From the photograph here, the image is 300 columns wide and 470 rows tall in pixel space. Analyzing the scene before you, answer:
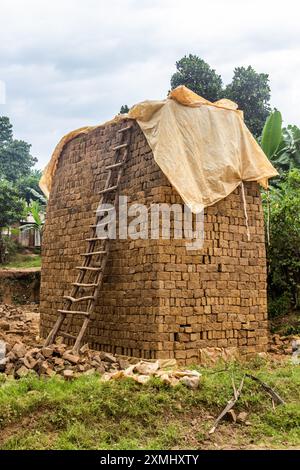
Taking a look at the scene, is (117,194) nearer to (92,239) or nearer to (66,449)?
(92,239)

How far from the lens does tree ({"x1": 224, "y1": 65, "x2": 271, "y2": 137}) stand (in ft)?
64.4

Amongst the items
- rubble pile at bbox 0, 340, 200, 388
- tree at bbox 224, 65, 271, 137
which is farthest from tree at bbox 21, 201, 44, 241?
→ rubble pile at bbox 0, 340, 200, 388

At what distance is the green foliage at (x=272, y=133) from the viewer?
12.1 metres

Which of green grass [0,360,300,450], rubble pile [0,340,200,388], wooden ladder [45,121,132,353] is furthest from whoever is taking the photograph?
wooden ladder [45,121,132,353]

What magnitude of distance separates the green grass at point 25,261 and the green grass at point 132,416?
49.2 ft

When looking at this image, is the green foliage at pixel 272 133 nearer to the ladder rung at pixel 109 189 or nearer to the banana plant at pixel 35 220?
the ladder rung at pixel 109 189

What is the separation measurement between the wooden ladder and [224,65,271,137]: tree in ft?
40.9

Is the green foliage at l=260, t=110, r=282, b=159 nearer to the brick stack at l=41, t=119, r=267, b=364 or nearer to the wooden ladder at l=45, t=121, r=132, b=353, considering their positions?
the brick stack at l=41, t=119, r=267, b=364

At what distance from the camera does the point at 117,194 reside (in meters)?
7.84

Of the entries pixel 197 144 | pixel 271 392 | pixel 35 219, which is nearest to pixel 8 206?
pixel 35 219

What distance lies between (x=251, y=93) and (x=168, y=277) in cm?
1440

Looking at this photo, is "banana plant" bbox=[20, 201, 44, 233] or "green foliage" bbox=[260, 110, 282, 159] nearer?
"green foliage" bbox=[260, 110, 282, 159]

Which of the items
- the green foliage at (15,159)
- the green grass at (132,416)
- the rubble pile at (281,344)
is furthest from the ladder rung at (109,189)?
the green foliage at (15,159)

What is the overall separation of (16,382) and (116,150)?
3.67 meters
